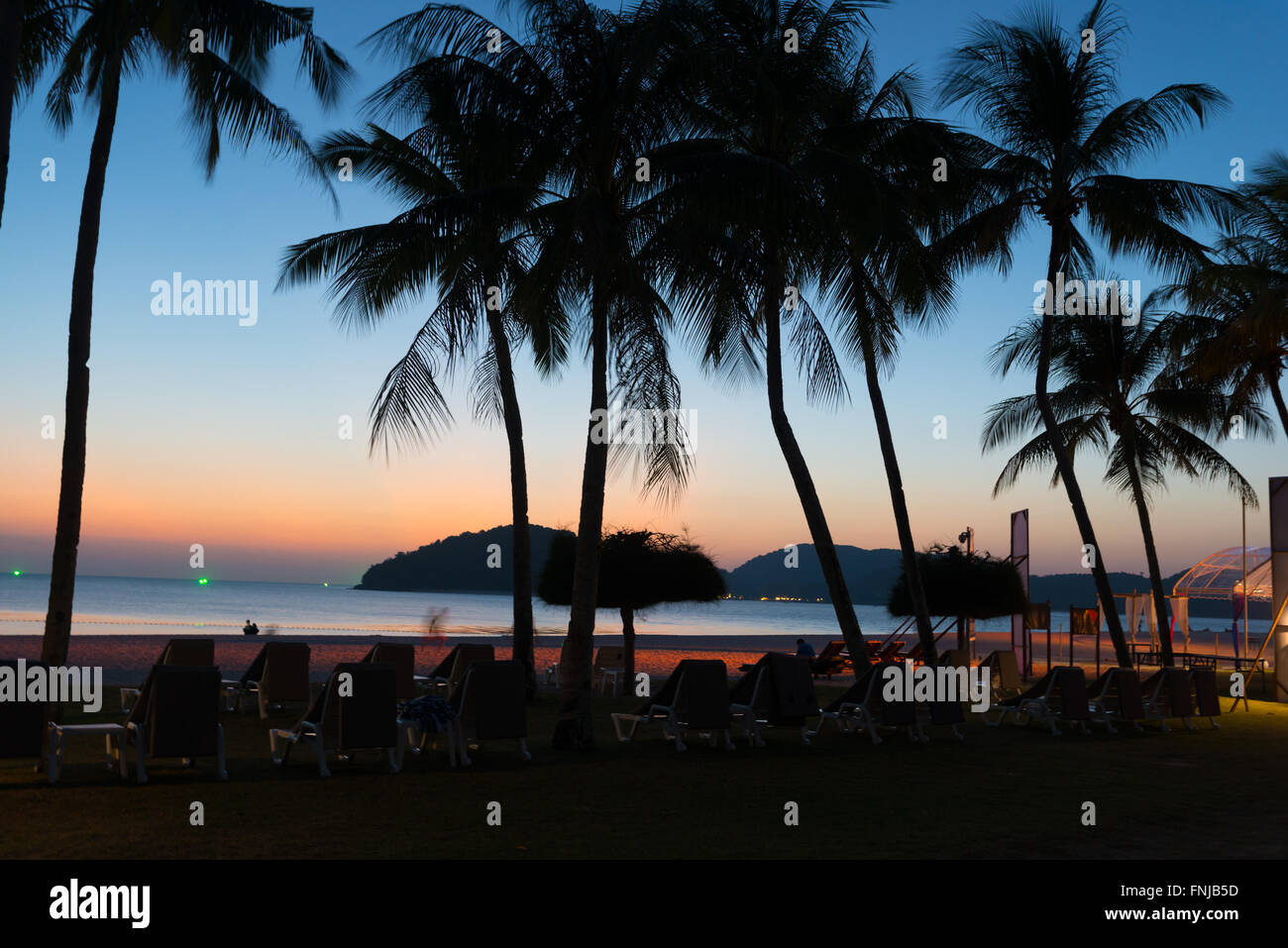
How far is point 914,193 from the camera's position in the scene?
17.9 meters

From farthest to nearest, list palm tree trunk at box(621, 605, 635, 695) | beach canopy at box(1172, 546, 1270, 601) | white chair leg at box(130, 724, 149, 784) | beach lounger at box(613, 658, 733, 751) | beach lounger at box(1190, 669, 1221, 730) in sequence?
beach canopy at box(1172, 546, 1270, 601)
palm tree trunk at box(621, 605, 635, 695)
beach lounger at box(1190, 669, 1221, 730)
beach lounger at box(613, 658, 733, 751)
white chair leg at box(130, 724, 149, 784)

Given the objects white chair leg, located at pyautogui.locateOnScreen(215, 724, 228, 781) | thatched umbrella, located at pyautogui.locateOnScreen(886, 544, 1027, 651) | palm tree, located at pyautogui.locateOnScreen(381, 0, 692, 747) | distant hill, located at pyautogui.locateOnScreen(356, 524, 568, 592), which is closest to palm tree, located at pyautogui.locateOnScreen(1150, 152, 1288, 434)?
thatched umbrella, located at pyautogui.locateOnScreen(886, 544, 1027, 651)

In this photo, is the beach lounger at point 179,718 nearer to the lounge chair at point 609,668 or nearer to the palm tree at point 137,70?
the palm tree at point 137,70

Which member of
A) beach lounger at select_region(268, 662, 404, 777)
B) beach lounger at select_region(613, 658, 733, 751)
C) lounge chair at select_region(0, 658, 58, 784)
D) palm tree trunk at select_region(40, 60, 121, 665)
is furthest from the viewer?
beach lounger at select_region(613, 658, 733, 751)

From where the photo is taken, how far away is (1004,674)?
19094mm

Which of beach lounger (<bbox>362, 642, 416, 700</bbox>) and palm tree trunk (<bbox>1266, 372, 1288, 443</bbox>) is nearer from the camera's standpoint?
beach lounger (<bbox>362, 642, 416, 700</bbox>)

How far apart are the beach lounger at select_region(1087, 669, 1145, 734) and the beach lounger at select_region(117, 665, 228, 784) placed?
11275mm

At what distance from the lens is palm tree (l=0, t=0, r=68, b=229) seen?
28.9 feet

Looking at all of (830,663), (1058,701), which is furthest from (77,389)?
(830,663)

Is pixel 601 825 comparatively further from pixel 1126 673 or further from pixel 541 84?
pixel 1126 673

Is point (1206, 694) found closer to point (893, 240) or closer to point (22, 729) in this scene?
→ point (893, 240)

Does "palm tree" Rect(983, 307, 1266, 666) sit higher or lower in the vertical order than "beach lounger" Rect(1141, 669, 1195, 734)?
higher

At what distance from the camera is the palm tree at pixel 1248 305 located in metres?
18.8

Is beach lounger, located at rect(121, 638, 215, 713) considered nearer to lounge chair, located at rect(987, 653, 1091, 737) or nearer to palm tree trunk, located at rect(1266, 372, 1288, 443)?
lounge chair, located at rect(987, 653, 1091, 737)
